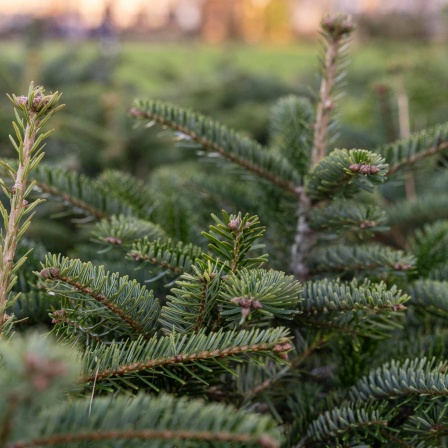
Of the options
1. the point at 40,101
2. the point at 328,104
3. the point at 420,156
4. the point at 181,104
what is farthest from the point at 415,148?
the point at 181,104

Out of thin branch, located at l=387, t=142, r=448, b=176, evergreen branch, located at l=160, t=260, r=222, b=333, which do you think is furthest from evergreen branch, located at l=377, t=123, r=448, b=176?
evergreen branch, located at l=160, t=260, r=222, b=333

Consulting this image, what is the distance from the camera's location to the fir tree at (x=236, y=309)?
36cm

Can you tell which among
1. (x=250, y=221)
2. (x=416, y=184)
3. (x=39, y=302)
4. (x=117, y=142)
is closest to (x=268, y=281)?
(x=250, y=221)

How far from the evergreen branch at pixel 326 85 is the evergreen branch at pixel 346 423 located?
0.30 meters

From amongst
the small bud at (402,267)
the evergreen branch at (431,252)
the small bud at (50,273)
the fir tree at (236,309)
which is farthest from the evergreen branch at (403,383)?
the small bud at (50,273)

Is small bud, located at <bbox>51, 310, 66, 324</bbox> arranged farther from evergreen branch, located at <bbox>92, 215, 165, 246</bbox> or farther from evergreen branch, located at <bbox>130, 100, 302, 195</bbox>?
evergreen branch, located at <bbox>130, 100, 302, 195</bbox>

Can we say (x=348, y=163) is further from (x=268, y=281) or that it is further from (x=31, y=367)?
(x=31, y=367)

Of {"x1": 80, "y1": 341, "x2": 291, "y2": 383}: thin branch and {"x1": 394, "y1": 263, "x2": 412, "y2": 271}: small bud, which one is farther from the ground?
{"x1": 394, "y1": 263, "x2": 412, "y2": 271}: small bud

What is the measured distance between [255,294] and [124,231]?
0.72 ft

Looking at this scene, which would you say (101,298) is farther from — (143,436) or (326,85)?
(326,85)

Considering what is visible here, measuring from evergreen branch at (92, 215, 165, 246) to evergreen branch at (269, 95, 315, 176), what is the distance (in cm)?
22

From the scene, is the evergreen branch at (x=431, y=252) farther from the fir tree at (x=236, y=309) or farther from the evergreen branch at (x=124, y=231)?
the evergreen branch at (x=124, y=231)

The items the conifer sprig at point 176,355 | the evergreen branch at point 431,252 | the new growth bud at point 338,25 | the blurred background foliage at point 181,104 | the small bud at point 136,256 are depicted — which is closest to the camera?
the conifer sprig at point 176,355

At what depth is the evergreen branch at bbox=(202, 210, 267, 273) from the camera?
0.48 m
